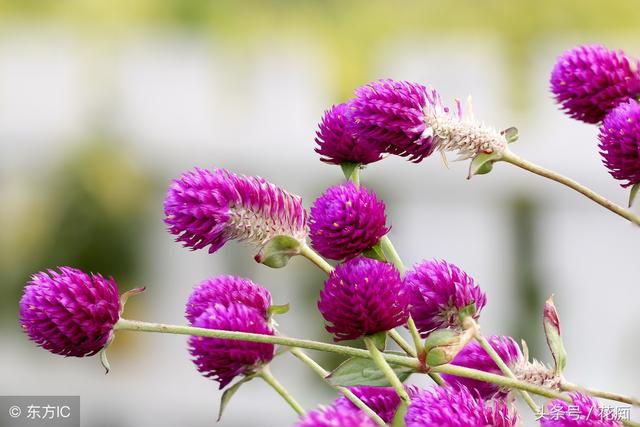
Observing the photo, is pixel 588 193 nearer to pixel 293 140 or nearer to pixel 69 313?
pixel 69 313

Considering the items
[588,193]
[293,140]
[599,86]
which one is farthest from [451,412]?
[293,140]

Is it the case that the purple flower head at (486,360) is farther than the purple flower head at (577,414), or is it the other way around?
the purple flower head at (486,360)

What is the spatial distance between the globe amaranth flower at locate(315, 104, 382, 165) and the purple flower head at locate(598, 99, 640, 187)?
0.47 feet

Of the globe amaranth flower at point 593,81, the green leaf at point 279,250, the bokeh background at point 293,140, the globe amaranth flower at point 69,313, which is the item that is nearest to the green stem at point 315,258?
the green leaf at point 279,250

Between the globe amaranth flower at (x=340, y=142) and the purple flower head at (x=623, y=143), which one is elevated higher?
the purple flower head at (x=623, y=143)

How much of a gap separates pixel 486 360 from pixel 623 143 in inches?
6.2

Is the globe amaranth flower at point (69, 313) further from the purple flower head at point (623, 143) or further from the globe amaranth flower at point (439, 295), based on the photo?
the purple flower head at point (623, 143)

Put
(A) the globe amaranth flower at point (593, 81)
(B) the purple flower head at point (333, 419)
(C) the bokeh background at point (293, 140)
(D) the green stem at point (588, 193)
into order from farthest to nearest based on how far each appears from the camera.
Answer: (C) the bokeh background at point (293, 140), (A) the globe amaranth flower at point (593, 81), (D) the green stem at point (588, 193), (B) the purple flower head at point (333, 419)

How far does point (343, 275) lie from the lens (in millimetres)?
724

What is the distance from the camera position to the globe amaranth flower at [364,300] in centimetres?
70

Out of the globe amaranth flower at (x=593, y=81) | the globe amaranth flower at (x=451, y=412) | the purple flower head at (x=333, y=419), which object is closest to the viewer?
the purple flower head at (x=333, y=419)

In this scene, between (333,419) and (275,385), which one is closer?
(333,419)

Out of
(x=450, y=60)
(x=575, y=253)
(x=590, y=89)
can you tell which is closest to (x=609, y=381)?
(x=575, y=253)

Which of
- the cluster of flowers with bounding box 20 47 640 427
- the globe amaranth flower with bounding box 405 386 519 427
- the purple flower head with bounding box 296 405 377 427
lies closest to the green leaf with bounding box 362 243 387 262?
the cluster of flowers with bounding box 20 47 640 427
